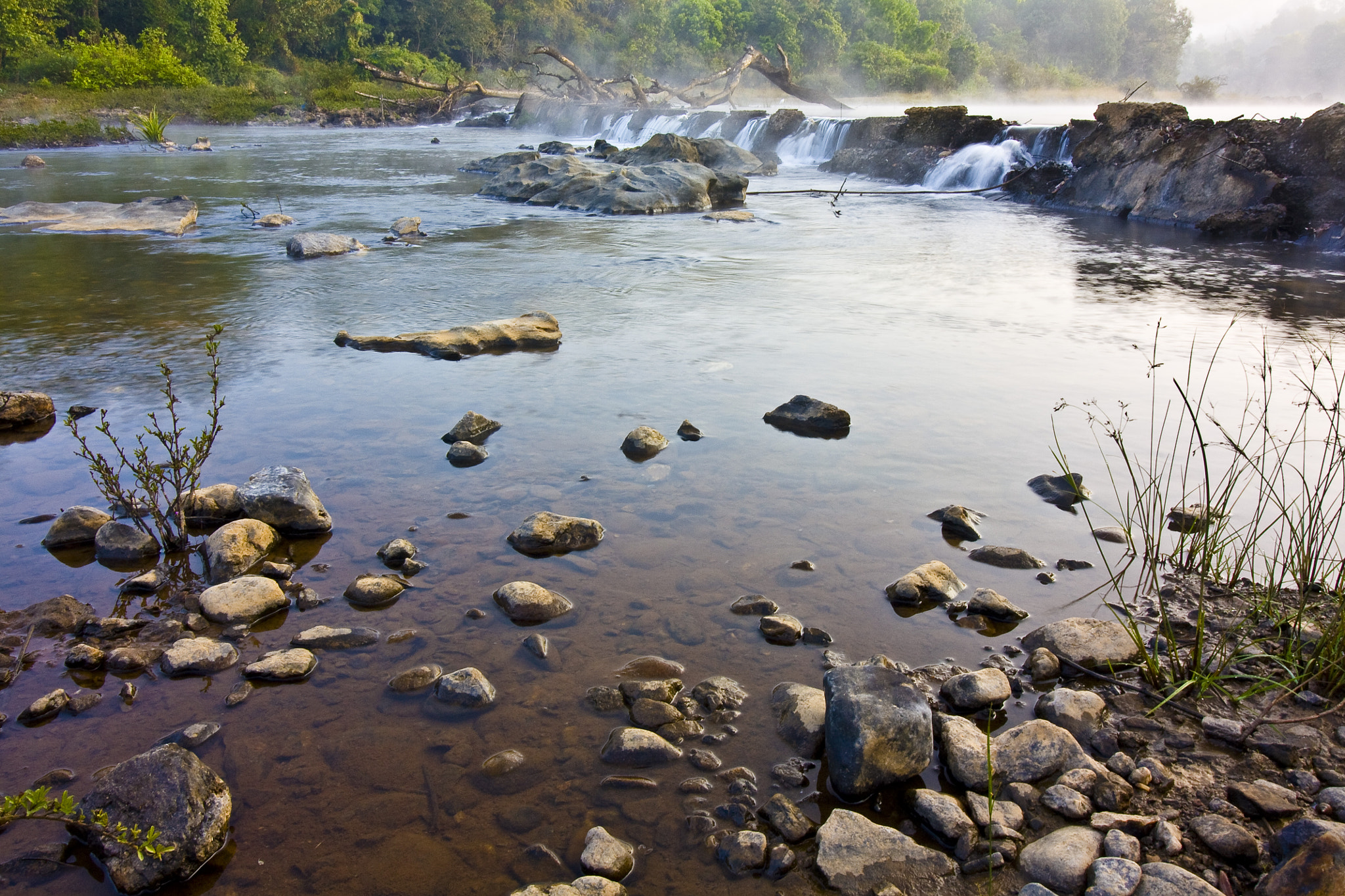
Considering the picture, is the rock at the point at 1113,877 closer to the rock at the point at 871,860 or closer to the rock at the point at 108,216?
the rock at the point at 871,860

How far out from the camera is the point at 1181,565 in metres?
3.35

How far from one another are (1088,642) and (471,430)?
3227 millimetres

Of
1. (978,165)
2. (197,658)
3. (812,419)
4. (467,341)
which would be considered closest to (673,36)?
(978,165)

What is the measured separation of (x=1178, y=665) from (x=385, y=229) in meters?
11.8

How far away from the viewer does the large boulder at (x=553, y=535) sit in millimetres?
3496

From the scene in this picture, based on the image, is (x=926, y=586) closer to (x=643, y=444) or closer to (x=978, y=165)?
(x=643, y=444)

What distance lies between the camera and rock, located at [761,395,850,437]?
4828 millimetres

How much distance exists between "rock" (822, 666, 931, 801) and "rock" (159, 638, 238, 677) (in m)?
2.00

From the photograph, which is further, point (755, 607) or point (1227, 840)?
point (755, 607)

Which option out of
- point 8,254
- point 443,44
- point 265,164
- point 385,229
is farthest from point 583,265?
point 443,44

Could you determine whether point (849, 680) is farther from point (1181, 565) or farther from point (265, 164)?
point (265, 164)

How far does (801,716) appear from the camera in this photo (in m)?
2.50

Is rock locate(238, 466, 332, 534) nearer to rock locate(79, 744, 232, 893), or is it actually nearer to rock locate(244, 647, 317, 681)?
rock locate(244, 647, 317, 681)

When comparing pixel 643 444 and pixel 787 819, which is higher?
pixel 643 444
